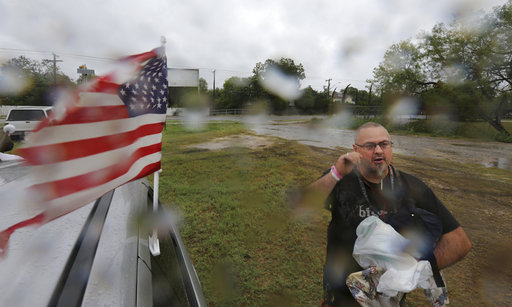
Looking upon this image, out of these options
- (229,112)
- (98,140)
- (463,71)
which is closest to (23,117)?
(98,140)

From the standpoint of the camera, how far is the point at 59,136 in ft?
3.43

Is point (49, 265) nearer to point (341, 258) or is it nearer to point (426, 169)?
point (341, 258)

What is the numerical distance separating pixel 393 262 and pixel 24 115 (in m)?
13.7

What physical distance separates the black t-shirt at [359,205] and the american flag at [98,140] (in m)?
1.17

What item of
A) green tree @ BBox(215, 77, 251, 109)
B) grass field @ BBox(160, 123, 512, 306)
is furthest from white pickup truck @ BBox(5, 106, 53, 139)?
green tree @ BBox(215, 77, 251, 109)

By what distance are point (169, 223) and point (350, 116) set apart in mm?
23690

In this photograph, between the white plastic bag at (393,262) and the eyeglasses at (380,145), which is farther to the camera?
the eyeglasses at (380,145)

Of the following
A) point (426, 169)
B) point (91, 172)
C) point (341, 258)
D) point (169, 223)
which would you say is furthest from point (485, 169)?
point (91, 172)

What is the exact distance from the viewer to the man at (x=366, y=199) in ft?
4.72

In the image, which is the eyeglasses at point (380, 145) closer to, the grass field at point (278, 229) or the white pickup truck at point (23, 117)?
the grass field at point (278, 229)

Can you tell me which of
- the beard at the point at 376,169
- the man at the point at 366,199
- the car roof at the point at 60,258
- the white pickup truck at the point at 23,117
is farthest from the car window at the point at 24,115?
the beard at the point at 376,169

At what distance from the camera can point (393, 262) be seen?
3.79 feet

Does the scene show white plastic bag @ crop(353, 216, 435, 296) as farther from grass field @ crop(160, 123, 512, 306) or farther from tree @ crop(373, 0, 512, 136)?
tree @ crop(373, 0, 512, 136)

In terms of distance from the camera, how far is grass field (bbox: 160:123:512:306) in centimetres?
253
